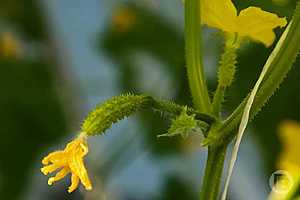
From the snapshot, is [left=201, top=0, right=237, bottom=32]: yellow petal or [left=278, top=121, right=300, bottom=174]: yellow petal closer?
[left=201, top=0, right=237, bottom=32]: yellow petal

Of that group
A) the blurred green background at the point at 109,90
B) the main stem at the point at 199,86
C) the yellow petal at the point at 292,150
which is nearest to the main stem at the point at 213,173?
the main stem at the point at 199,86

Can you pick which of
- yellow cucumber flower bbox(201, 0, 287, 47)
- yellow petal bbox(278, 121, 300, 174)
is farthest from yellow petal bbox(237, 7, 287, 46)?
yellow petal bbox(278, 121, 300, 174)

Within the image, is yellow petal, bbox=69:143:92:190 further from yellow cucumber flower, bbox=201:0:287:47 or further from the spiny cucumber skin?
yellow cucumber flower, bbox=201:0:287:47

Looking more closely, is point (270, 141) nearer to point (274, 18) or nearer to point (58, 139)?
point (58, 139)

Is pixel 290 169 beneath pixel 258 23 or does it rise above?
beneath

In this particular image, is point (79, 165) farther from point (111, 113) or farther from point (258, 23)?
point (258, 23)

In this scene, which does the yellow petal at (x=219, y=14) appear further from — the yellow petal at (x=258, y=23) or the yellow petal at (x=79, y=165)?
the yellow petal at (x=79, y=165)

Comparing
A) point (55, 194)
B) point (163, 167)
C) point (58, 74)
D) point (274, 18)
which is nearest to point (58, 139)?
point (58, 74)

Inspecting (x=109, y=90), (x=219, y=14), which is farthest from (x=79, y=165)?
(x=109, y=90)
